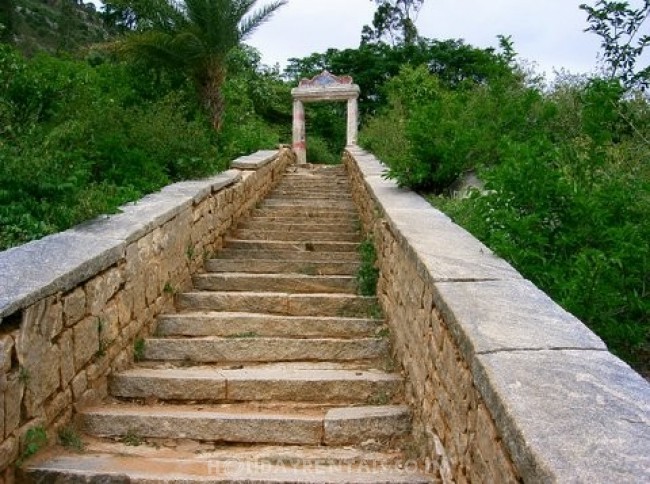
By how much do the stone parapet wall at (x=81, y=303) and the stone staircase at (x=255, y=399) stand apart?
169 millimetres

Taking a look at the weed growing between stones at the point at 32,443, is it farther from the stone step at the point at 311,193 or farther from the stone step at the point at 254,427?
the stone step at the point at 311,193

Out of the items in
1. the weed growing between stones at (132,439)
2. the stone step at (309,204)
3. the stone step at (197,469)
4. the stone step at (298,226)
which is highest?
the stone step at (309,204)

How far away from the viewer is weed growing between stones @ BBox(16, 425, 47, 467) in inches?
117

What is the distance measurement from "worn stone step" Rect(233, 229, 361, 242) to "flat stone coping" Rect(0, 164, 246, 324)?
2.39 meters

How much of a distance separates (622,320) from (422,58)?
26054mm

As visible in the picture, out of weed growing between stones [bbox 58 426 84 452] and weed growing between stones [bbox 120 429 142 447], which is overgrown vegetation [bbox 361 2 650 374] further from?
weed growing between stones [bbox 58 426 84 452]

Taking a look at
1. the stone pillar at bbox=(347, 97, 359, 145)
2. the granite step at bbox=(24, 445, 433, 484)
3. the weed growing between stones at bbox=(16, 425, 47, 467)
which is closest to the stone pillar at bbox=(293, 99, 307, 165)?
the stone pillar at bbox=(347, 97, 359, 145)

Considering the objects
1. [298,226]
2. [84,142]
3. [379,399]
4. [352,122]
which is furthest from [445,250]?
[352,122]

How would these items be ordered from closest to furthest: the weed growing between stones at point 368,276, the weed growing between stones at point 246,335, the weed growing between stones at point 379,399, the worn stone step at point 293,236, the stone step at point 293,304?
the weed growing between stones at point 379,399 < the weed growing between stones at point 246,335 < the stone step at point 293,304 < the weed growing between stones at point 368,276 < the worn stone step at point 293,236

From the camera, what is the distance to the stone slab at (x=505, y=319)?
232 centimetres

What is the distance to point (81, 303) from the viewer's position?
11.6ft

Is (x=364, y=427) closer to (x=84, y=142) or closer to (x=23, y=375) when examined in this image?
(x=23, y=375)

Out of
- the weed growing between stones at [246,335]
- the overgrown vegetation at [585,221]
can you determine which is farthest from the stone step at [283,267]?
the weed growing between stones at [246,335]

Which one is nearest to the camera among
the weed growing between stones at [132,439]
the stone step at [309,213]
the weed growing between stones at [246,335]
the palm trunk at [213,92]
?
the weed growing between stones at [132,439]
